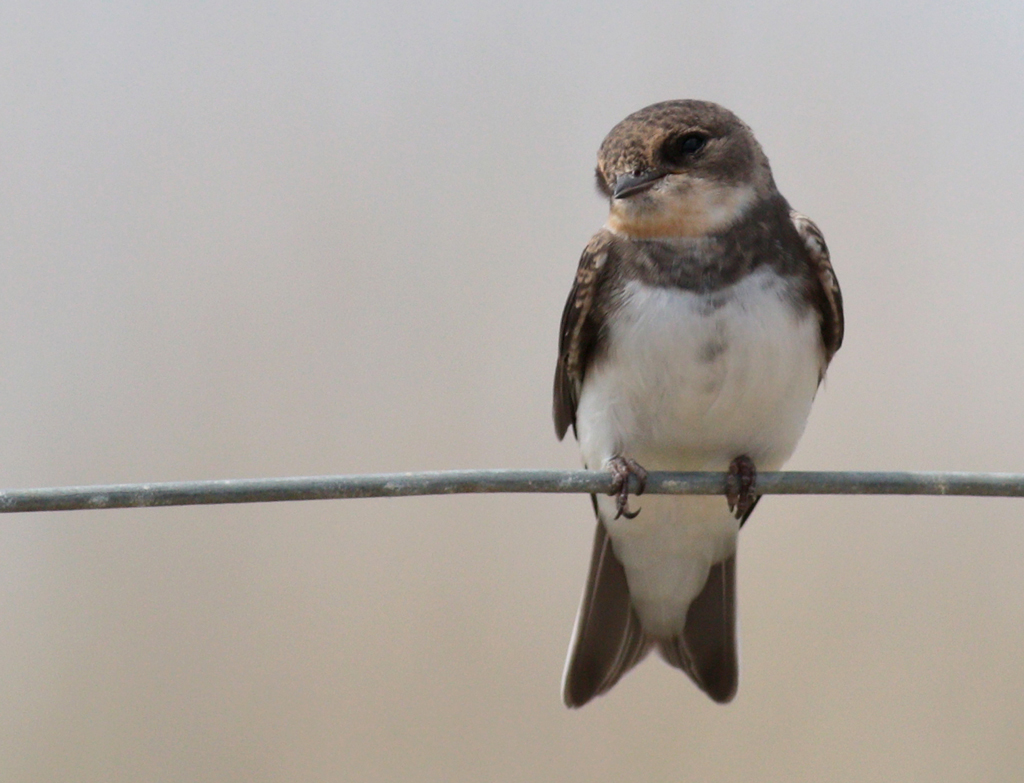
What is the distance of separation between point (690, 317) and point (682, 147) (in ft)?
0.68

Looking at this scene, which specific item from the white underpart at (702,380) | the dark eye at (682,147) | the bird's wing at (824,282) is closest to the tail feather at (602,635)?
the white underpart at (702,380)

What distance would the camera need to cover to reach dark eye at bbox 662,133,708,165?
4.26ft

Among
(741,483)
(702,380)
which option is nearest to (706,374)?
(702,380)

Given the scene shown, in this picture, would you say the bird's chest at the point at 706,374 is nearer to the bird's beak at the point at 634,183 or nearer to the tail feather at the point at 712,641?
the bird's beak at the point at 634,183

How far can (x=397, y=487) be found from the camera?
780 millimetres

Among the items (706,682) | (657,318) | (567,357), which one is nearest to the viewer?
(657,318)

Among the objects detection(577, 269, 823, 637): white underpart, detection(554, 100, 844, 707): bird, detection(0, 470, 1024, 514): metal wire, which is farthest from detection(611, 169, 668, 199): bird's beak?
detection(0, 470, 1024, 514): metal wire

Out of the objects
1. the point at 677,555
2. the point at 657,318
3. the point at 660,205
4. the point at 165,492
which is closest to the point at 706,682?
the point at 677,555

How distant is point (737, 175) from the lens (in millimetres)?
1344

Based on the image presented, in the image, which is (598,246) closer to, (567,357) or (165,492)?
(567,357)

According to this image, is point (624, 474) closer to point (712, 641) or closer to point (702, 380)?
point (702, 380)

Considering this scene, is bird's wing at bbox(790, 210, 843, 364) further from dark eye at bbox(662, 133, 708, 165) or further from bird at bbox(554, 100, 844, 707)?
dark eye at bbox(662, 133, 708, 165)

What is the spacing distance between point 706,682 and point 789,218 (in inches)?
24.0

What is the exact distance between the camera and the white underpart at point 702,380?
4.11 ft
